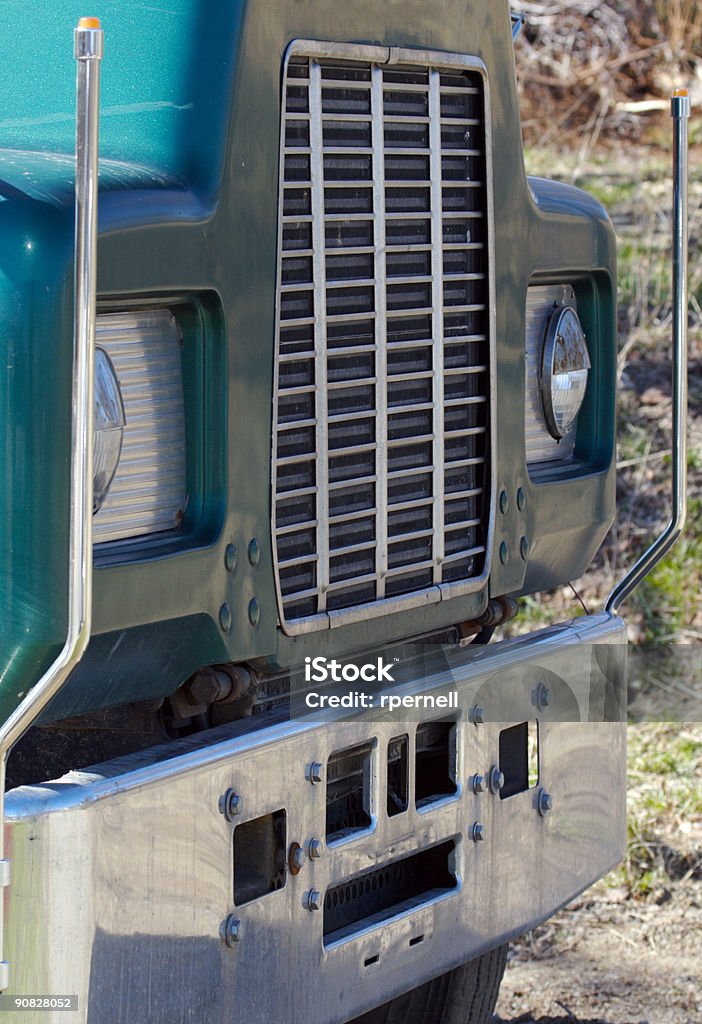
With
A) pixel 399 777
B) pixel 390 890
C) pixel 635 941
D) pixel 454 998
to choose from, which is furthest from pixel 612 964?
pixel 399 777

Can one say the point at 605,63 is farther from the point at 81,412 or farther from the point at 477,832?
the point at 81,412

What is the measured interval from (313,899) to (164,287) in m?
0.87

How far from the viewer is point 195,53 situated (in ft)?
7.25

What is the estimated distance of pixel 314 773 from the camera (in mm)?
2309

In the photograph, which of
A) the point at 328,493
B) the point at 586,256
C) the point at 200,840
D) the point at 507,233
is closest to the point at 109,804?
the point at 200,840

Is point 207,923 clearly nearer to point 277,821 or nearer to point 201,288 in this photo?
point 277,821

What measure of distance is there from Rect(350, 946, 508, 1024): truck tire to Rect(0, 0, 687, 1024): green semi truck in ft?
0.95

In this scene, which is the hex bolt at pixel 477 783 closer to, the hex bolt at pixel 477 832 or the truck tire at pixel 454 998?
the hex bolt at pixel 477 832

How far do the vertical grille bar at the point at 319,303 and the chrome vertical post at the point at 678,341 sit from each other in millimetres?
786

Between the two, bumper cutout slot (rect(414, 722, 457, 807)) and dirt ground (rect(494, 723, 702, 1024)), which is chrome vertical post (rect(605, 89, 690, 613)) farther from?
dirt ground (rect(494, 723, 702, 1024))

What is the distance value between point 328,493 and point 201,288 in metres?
0.41

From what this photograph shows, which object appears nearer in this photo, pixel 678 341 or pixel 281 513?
pixel 281 513

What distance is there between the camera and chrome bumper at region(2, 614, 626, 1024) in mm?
1928

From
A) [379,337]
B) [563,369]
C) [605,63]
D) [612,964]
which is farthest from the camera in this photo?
[605,63]
